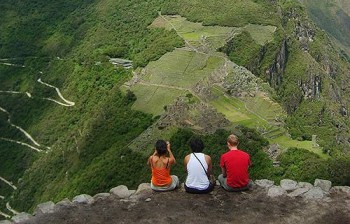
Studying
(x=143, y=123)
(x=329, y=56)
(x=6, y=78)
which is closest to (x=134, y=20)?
(x=6, y=78)

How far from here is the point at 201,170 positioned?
13.7 m

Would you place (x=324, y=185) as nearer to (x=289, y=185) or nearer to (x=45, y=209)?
(x=289, y=185)

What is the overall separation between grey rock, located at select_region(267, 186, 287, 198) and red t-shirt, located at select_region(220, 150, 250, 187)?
2.19 ft

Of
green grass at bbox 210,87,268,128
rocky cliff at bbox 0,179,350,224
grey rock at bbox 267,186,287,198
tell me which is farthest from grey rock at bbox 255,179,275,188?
green grass at bbox 210,87,268,128

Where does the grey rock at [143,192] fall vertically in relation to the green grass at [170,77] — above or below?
above

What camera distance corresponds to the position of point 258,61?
82.4 metres

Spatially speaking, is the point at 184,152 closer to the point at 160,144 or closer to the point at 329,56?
the point at 160,144

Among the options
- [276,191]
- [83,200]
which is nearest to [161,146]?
[83,200]

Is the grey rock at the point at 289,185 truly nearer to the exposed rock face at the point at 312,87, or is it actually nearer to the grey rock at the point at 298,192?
the grey rock at the point at 298,192

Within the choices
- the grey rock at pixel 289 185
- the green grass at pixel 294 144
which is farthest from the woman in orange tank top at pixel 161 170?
the green grass at pixel 294 144

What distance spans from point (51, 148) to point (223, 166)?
195 ft

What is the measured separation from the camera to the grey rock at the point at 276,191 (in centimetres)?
1354

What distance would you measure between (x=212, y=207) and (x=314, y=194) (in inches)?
104

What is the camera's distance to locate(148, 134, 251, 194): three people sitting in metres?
13.6
